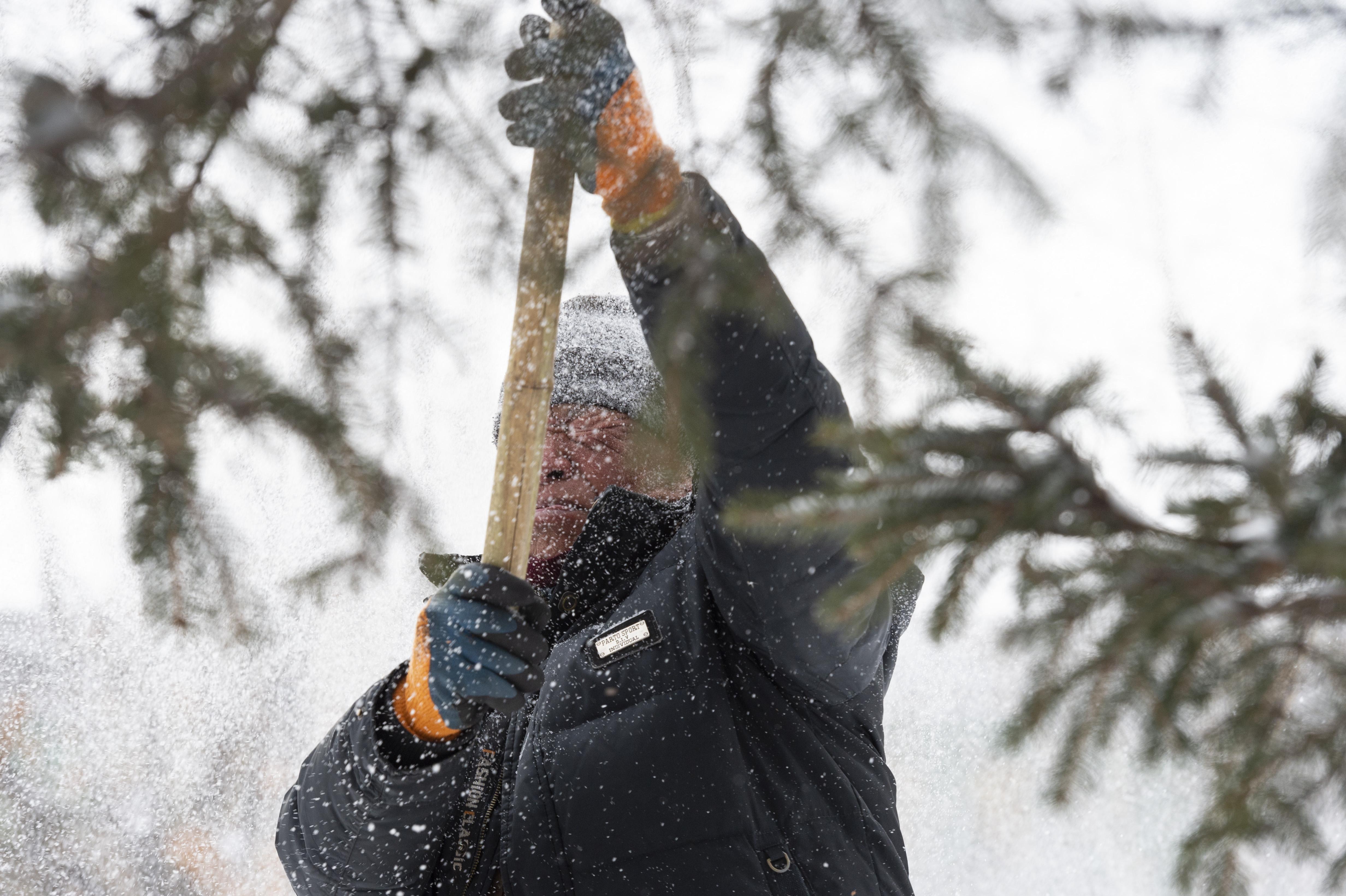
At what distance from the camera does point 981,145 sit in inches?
28.3

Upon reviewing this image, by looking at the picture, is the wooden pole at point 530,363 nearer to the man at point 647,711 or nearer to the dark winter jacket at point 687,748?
the man at point 647,711

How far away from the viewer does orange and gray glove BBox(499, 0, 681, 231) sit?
863 mm

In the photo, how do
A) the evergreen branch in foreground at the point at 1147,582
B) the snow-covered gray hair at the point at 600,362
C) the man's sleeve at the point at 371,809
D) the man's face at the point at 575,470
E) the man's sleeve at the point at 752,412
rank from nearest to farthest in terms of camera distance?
1. the evergreen branch in foreground at the point at 1147,582
2. the man's sleeve at the point at 752,412
3. the man's sleeve at the point at 371,809
4. the man's face at the point at 575,470
5. the snow-covered gray hair at the point at 600,362

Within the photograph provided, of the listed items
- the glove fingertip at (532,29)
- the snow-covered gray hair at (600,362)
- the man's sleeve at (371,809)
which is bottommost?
the man's sleeve at (371,809)

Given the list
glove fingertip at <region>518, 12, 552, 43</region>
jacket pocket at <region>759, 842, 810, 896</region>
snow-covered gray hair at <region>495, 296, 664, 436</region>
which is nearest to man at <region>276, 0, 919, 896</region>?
jacket pocket at <region>759, 842, 810, 896</region>

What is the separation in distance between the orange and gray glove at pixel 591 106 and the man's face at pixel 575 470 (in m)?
1.01

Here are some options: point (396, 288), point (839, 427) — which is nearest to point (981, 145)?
point (839, 427)

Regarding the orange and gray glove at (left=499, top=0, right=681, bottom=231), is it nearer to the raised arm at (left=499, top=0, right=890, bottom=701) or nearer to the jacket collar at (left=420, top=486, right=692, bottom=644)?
the raised arm at (left=499, top=0, right=890, bottom=701)

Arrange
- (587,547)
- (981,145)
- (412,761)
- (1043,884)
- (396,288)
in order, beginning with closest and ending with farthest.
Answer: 1. (981,145)
2. (396,288)
3. (412,761)
4. (587,547)
5. (1043,884)

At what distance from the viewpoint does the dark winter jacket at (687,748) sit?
1362 millimetres

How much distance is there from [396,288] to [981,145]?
580mm

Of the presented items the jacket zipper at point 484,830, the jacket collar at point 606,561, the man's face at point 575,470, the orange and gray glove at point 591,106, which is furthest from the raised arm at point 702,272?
the jacket zipper at point 484,830

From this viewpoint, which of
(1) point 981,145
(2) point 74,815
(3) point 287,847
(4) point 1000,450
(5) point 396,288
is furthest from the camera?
(2) point 74,815

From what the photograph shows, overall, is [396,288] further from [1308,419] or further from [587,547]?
[587,547]
